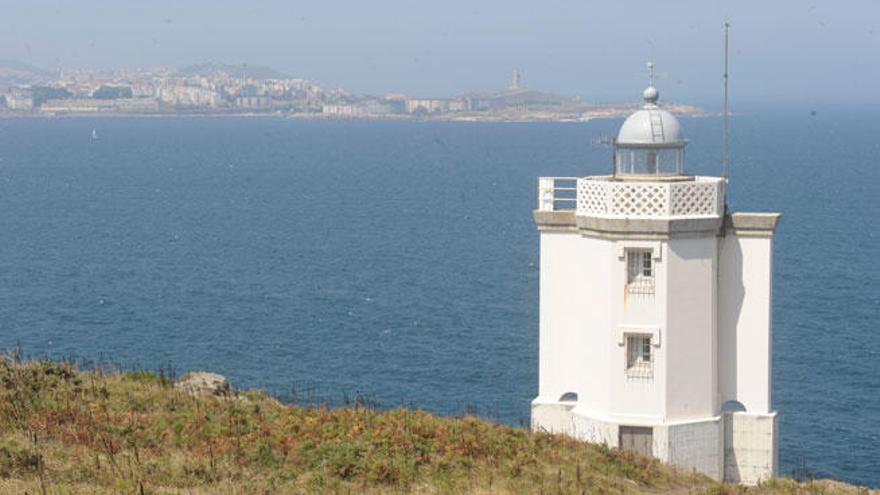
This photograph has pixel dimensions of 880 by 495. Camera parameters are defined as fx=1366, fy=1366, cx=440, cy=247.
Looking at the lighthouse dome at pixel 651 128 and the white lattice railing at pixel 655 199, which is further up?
the lighthouse dome at pixel 651 128

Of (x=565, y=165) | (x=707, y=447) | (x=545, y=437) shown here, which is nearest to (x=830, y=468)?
(x=707, y=447)

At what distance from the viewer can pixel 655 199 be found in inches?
817

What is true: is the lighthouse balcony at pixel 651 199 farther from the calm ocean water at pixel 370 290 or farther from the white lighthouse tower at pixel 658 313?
the calm ocean water at pixel 370 290

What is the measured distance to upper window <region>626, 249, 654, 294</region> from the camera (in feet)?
68.4

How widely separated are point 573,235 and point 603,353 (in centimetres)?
194

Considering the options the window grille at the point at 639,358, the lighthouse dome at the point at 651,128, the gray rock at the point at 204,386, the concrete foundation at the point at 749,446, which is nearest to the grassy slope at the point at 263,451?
the gray rock at the point at 204,386

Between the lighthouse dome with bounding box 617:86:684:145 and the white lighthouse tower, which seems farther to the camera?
the lighthouse dome with bounding box 617:86:684:145

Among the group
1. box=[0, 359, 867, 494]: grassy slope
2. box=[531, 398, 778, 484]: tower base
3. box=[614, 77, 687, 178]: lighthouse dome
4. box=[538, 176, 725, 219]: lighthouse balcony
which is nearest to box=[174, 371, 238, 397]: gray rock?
box=[0, 359, 867, 494]: grassy slope

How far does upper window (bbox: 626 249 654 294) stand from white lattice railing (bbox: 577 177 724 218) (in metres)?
0.62

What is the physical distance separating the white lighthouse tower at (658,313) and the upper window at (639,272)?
0.02 meters

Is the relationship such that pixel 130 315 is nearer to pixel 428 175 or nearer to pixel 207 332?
pixel 207 332

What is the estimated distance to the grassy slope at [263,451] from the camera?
1570cm

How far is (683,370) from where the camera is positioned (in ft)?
69.5

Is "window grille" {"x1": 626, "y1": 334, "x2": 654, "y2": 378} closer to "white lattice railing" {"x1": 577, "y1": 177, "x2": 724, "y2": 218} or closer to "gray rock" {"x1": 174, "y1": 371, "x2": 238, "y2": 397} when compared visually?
"white lattice railing" {"x1": 577, "y1": 177, "x2": 724, "y2": 218}
